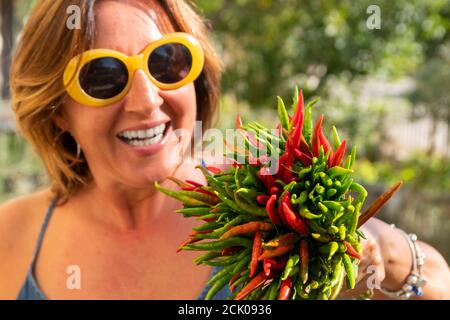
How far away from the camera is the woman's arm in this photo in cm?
151

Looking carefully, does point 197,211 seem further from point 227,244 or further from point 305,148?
point 305,148

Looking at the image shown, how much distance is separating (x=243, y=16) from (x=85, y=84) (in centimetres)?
553

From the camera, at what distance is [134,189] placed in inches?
79.8

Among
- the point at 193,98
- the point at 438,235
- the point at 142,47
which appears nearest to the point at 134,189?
the point at 193,98

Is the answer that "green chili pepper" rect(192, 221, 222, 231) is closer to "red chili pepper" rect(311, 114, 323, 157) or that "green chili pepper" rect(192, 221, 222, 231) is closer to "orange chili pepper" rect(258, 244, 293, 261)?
"orange chili pepper" rect(258, 244, 293, 261)

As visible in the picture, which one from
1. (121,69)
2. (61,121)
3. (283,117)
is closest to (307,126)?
(283,117)

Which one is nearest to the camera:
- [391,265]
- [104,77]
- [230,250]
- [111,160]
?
[230,250]

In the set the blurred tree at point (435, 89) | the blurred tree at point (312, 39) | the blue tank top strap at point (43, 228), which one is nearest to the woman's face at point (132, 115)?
the blue tank top strap at point (43, 228)

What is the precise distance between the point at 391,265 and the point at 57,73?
3.59 feet

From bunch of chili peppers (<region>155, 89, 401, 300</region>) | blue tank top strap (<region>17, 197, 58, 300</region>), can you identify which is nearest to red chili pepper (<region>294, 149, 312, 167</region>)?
bunch of chili peppers (<region>155, 89, 401, 300</region>)

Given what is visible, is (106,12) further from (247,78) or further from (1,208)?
(247,78)

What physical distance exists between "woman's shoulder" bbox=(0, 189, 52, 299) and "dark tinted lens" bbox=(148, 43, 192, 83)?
766mm

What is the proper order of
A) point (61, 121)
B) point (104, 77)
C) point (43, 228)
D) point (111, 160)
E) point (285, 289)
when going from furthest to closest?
point (43, 228), point (61, 121), point (111, 160), point (104, 77), point (285, 289)

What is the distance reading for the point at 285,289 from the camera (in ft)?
3.97
